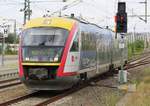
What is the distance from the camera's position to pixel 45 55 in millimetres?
17344

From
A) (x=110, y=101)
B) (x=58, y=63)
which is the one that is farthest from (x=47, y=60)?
(x=110, y=101)

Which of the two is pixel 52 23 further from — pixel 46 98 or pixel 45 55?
pixel 46 98

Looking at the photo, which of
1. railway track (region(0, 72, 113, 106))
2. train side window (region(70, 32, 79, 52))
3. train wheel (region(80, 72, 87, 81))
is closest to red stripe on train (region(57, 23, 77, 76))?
train side window (region(70, 32, 79, 52))

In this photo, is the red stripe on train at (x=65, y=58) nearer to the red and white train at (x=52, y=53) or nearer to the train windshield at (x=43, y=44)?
the red and white train at (x=52, y=53)

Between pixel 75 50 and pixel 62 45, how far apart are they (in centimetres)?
112

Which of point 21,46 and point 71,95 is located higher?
point 21,46

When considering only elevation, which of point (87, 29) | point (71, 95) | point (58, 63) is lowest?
point (71, 95)

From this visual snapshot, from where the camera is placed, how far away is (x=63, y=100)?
55.2 feet

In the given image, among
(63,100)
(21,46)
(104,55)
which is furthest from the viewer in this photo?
(104,55)

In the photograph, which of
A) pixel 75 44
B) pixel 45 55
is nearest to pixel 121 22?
pixel 75 44

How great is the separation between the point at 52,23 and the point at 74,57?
1.60 m

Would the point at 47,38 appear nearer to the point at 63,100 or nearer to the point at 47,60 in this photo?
the point at 47,60

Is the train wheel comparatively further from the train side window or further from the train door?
the train side window

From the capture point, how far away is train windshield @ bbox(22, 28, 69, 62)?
56.9ft
